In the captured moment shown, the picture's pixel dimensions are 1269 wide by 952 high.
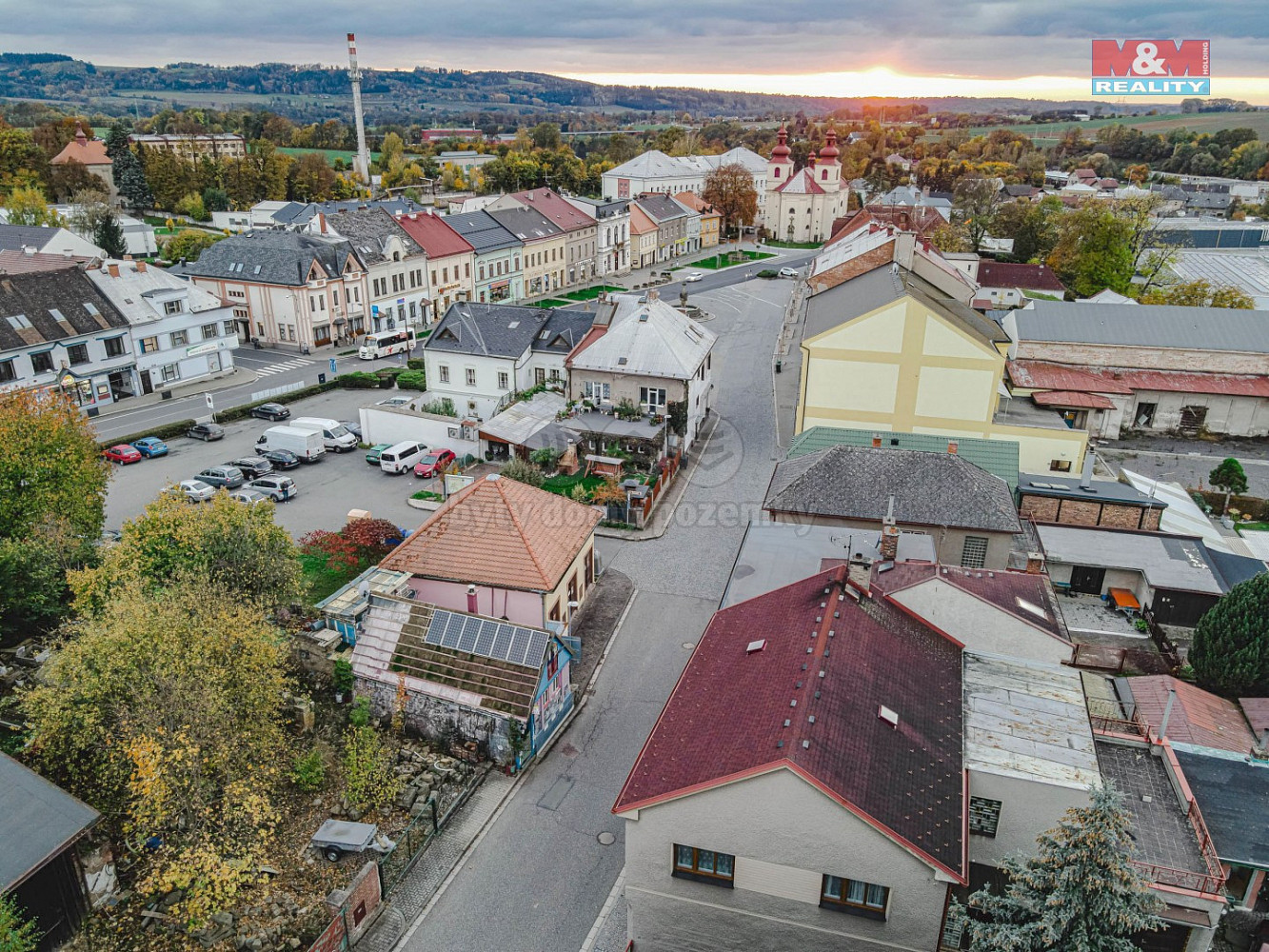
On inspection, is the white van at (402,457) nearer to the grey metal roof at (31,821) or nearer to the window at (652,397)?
the window at (652,397)

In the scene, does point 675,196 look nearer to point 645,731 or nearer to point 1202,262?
point 1202,262

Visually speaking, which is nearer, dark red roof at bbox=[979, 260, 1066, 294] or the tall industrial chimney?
dark red roof at bbox=[979, 260, 1066, 294]

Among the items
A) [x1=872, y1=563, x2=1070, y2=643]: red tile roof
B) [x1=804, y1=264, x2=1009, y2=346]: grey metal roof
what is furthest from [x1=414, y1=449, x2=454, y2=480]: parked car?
[x1=872, y1=563, x2=1070, y2=643]: red tile roof

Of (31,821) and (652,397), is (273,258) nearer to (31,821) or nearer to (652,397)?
(652,397)

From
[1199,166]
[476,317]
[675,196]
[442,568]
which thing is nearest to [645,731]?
[442,568]

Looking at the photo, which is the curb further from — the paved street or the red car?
the red car

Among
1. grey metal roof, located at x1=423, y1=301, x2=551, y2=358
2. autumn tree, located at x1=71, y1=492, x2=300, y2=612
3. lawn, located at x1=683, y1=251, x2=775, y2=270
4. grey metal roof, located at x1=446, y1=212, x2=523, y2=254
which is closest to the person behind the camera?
autumn tree, located at x1=71, y1=492, x2=300, y2=612

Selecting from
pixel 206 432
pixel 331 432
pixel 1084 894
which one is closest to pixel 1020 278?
pixel 331 432

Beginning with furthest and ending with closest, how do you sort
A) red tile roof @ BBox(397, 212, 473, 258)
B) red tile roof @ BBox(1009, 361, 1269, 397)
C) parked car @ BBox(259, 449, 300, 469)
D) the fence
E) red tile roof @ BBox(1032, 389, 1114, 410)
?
red tile roof @ BBox(397, 212, 473, 258), red tile roof @ BBox(1009, 361, 1269, 397), red tile roof @ BBox(1032, 389, 1114, 410), parked car @ BBox(259, 449, 300, 469), the fence

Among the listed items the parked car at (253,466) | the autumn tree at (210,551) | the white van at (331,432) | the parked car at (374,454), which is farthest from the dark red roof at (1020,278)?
the autumn tree at (210,551)
